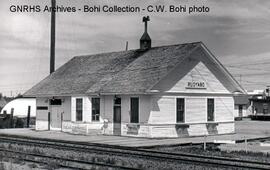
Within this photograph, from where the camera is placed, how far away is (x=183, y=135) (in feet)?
85.3

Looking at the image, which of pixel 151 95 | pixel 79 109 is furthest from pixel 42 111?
pixel 151 95

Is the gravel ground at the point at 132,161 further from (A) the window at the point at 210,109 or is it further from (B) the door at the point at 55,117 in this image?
(B) the door at the point at 55,117

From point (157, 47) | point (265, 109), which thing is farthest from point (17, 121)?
point (265, 109)

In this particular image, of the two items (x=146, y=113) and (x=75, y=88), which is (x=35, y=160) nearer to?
(x=146, y=113)

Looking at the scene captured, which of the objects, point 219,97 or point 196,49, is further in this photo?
point 219,97

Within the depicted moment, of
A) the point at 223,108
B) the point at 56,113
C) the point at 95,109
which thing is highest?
the point at 223,108

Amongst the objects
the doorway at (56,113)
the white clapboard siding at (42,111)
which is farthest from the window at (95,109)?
the white clapboard siding at (42,111)

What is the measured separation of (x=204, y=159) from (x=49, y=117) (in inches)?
784

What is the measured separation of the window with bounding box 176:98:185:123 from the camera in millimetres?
26016

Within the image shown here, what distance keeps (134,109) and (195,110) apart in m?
3.89

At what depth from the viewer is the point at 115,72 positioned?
29500 mm

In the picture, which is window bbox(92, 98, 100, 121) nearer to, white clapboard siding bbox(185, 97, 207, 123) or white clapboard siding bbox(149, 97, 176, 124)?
white clapboard siding bbox(149, 97, 176, 124)

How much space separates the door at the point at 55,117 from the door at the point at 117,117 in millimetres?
6618

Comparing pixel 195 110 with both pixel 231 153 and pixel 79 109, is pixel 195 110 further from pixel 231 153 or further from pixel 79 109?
pixel 231 153
